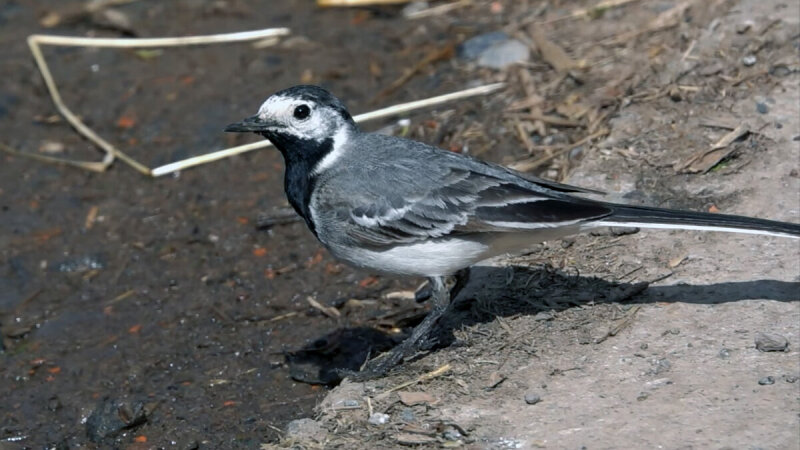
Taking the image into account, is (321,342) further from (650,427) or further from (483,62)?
(483,62)

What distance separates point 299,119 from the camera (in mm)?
6125

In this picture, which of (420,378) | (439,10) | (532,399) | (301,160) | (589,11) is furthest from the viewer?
(439,10)

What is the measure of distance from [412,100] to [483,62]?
73 cm

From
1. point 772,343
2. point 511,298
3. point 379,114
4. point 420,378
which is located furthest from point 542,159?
point 772,343

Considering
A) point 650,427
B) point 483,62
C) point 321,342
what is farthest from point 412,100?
point 650,427

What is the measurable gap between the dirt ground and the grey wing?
65 centimetres

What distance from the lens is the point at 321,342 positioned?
6.93 m

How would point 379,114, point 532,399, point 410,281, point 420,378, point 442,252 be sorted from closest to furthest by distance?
point 532,399 → point 420,378 → point 442,252 → point 410,281 → point 379,114

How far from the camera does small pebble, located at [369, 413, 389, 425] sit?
17.6 ft

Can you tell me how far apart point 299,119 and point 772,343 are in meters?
2.73

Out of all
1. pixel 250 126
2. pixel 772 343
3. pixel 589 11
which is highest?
pixel 250 126

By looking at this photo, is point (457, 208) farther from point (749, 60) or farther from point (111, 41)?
point (111, 41)

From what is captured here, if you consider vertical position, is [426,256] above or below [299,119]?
below

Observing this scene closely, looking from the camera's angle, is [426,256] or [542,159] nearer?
[426,256]
